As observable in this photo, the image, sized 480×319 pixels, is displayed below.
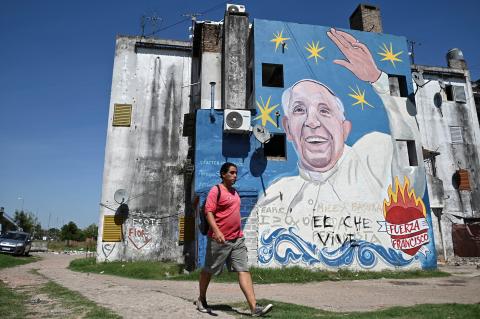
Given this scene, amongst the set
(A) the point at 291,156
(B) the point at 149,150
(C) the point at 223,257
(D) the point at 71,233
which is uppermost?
(B) the point at 149,150

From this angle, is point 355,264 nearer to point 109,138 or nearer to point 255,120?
point 255,120

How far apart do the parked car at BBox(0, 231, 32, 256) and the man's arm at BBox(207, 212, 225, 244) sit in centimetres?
2038

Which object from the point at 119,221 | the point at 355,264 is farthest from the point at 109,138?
the point at 355,264

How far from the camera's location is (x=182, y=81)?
805 inches

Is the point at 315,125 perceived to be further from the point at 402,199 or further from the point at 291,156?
the point at 402,199

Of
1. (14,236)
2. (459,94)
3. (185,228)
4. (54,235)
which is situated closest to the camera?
(185,228)

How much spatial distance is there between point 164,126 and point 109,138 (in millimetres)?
3044

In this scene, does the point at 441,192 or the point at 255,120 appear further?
the point at 441,192

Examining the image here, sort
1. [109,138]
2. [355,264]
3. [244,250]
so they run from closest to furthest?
1. [244,250]
2. [355,264]
3. [109,138]

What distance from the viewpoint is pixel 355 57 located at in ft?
48.5

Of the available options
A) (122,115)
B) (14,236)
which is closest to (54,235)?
(14,236)

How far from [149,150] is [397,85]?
13.1 meters

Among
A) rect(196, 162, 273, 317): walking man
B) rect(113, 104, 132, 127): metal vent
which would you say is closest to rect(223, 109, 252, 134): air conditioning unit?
rect(196, 162, 273, 317): walking man

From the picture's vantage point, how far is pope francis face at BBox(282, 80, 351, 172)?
13133 mm
